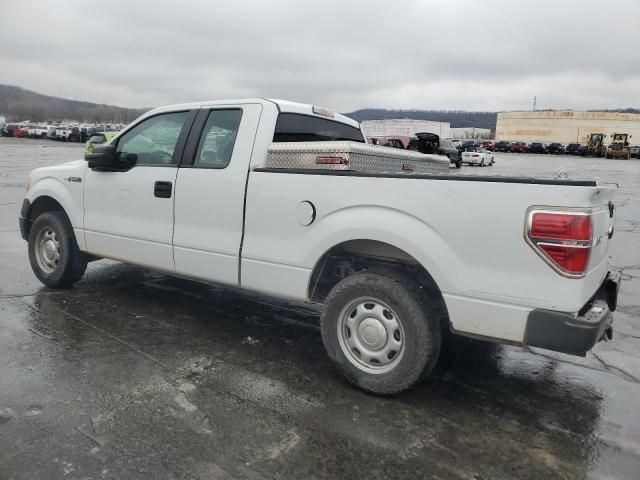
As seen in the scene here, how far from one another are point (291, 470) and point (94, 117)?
16611cm

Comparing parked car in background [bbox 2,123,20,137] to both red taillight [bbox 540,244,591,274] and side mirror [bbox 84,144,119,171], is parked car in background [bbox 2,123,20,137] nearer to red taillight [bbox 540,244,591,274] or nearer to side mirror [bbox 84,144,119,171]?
side mirror [bbox 84,144,119,171]

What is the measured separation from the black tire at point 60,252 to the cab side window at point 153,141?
107 cm

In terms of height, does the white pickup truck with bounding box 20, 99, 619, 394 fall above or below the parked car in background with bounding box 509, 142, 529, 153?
below

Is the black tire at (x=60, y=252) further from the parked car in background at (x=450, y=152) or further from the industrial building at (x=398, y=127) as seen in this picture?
the industrial building at (x=398, y=127)

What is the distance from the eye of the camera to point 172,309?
5.04 metres

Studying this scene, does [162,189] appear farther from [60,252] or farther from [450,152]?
[450,152]

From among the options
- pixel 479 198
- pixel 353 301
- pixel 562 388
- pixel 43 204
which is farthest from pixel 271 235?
pixel 43 204

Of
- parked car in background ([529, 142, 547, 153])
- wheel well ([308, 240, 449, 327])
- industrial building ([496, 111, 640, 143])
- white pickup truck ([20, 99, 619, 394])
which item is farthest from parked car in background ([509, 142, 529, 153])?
wheel well ([308, 240, 449, 327])

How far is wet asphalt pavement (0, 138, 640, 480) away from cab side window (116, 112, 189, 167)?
1.43 meters

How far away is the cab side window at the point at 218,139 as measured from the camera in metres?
4.19

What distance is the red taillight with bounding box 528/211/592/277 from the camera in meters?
2.70

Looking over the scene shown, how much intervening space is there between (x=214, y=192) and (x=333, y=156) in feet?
3.41

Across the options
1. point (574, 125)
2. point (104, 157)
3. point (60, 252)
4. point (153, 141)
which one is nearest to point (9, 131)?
point (60, 252)

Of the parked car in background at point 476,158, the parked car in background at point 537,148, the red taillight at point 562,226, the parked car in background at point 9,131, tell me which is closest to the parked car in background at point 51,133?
the parked car in background at point 9,131
